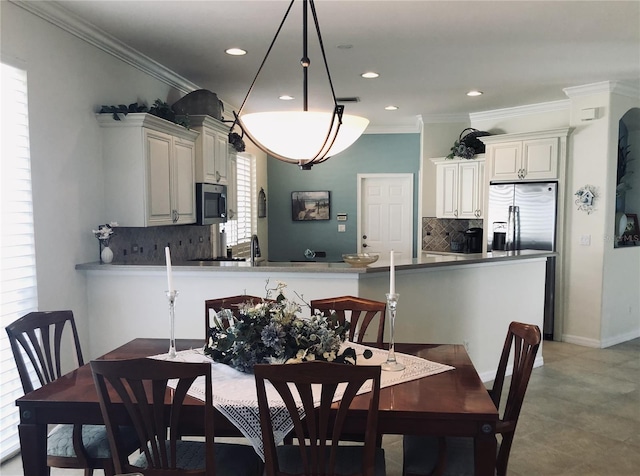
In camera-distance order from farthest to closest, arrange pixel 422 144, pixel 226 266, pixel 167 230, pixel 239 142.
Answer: pixel 422 144 < pixel 239 142 < pixel 167 230 < pixel 226 266

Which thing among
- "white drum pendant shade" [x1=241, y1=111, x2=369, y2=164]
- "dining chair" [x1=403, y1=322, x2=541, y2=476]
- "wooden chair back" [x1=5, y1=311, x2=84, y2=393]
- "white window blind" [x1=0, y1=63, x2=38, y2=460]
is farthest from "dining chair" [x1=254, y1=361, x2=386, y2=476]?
"white window blind" [x1=0, y1=63, x2=38, y2=460]

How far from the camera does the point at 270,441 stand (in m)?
1.76

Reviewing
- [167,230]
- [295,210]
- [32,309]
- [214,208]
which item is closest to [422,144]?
[295,210]

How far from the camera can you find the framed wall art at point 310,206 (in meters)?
8.22

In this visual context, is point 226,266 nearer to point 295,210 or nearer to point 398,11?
point 398,11

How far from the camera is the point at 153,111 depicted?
4.09 metres

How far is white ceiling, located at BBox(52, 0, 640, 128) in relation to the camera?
324 cm

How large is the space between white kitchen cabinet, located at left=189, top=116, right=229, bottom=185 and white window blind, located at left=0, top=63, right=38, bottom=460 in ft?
5.90

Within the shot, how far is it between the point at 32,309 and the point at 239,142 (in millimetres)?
3188

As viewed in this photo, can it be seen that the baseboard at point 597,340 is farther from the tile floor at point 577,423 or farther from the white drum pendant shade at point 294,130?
the white drum pendant shade at point 294,130

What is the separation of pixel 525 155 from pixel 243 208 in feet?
12.1

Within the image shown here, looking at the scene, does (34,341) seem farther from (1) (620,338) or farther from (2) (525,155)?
(1) (620,338)

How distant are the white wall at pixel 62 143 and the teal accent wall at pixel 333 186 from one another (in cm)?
440

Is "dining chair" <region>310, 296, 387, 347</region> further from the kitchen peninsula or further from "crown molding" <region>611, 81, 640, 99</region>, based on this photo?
"crown molding" <region>611, 81, 640, 99</region>
